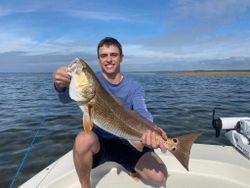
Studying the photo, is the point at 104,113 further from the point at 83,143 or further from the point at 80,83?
the point at 83,143

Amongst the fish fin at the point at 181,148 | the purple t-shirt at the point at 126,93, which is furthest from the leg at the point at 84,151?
the fish fin at the point at 181,148

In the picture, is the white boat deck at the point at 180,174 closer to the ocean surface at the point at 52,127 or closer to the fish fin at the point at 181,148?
the fish fin at the point at 181,148

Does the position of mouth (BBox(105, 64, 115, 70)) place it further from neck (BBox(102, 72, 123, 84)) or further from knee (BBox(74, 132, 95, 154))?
knee (BBox(74, 132, 95, 154))

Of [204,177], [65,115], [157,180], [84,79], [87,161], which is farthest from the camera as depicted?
[65,115]

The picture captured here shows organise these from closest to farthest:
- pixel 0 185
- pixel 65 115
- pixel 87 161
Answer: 1. pixel 87 161
2. pixel 0 185
3. pixel 65 115

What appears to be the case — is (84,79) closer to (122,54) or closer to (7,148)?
(122,54)

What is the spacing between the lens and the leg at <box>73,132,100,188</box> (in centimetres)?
Result: 446

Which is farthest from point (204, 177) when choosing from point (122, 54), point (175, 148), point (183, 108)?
point (183, 108)

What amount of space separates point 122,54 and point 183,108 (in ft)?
38.9

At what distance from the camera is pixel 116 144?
4.96 m

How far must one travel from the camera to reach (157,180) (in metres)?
5.02

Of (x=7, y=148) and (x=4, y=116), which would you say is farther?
(x=4, y=116)

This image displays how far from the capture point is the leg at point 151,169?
4.95m

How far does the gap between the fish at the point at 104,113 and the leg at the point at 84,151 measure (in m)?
0.78
